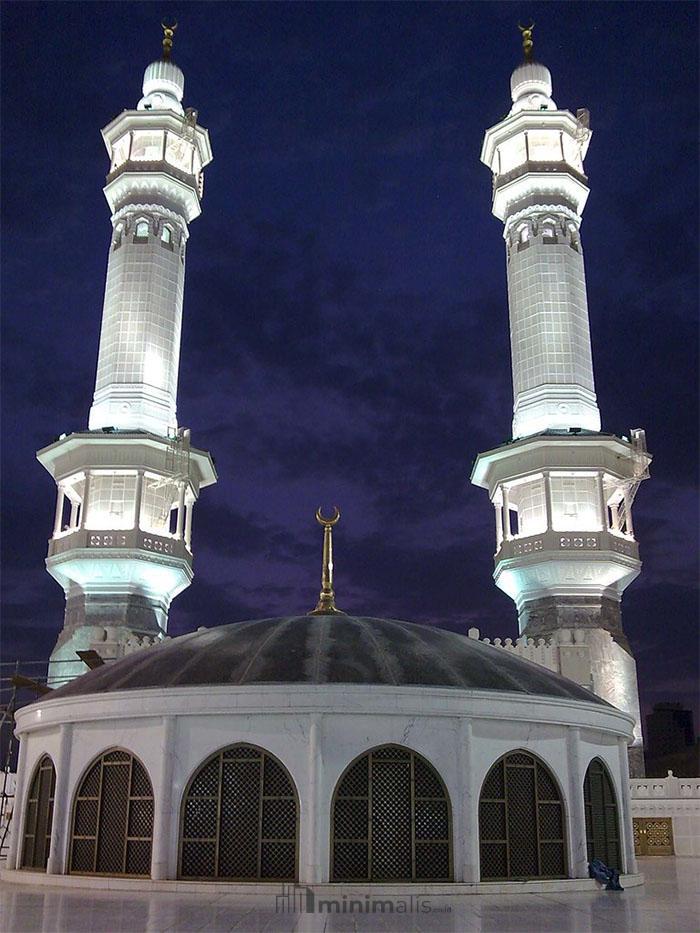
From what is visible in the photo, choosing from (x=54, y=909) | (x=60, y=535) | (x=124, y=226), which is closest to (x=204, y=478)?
(x=60, y=535)

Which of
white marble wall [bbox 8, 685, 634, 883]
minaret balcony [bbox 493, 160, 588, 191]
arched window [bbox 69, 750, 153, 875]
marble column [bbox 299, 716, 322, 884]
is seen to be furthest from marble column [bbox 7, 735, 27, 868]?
minaret balcony [bbox 493, 160, 588, 191]

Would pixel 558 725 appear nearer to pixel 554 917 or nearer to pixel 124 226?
pixel 554 917

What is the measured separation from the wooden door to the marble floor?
14900 mm

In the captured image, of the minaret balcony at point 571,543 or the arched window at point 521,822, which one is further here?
the minaret balcony at point 571,543

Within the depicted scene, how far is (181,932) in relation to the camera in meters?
10.4

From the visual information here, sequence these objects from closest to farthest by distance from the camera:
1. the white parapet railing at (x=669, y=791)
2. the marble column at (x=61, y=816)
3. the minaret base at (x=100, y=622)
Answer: the marble column at (x=61, y=816)
the white parapet railing at (x=669, y=791)
the minaret base at (x=100, y=622)

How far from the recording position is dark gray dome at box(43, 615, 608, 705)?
1574 cm

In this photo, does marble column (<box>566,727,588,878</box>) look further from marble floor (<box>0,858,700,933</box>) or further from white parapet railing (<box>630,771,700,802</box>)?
white parapet railing (<box>630,771,700,802</box>)

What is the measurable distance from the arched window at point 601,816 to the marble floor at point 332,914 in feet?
4.50

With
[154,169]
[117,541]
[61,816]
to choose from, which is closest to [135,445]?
[117,541]

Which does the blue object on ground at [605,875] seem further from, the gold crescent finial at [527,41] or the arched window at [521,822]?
the gold crescent finial at [527,41]

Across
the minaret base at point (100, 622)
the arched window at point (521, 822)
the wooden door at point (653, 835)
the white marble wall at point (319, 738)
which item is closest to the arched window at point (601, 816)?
the white marble wall at point (319, 738)

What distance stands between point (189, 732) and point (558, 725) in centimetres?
594

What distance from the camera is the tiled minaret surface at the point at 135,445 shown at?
139 feet
